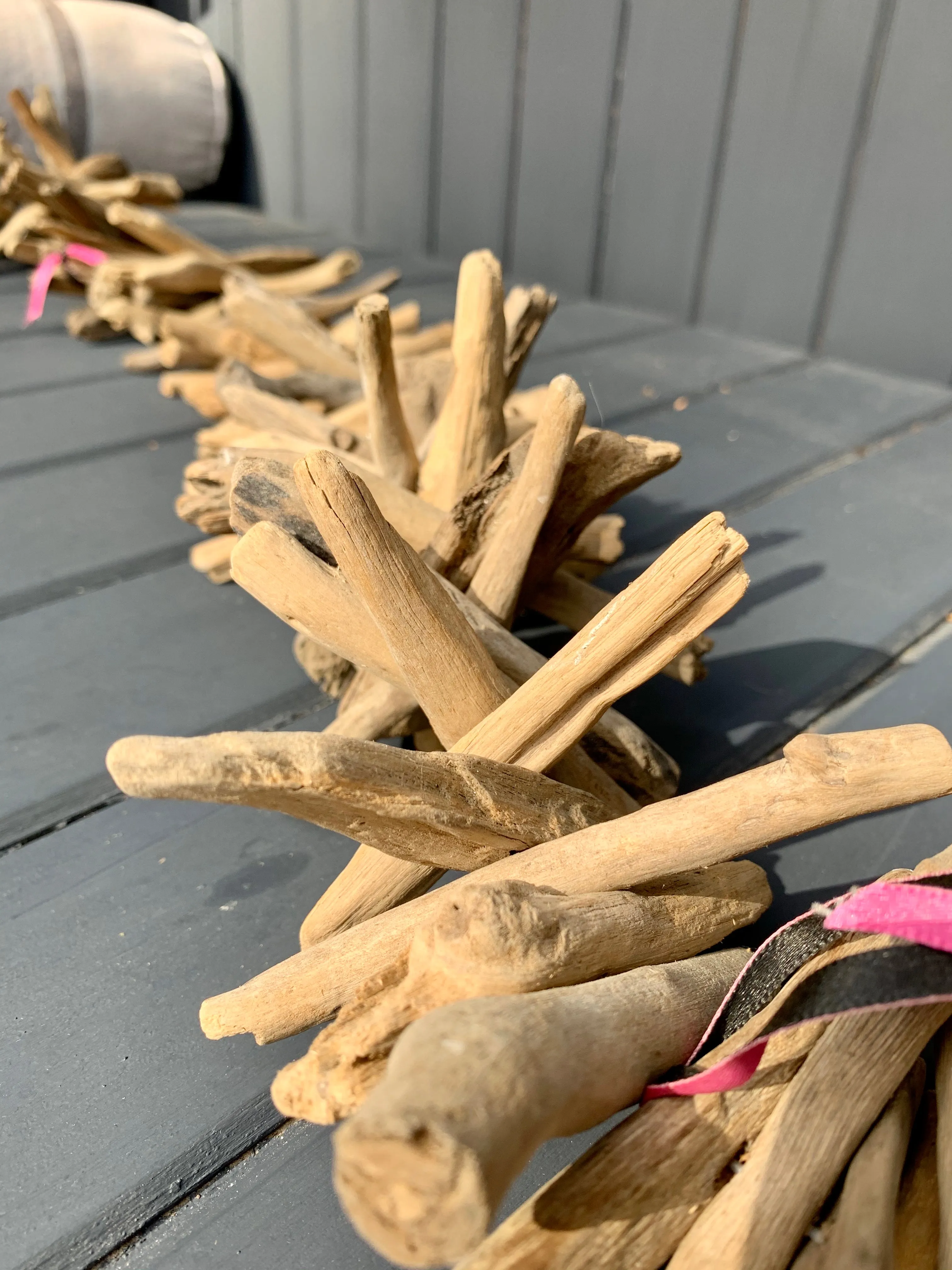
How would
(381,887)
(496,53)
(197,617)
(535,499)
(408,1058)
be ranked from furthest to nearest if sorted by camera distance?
(496,53) → (197,617) → (535,499) → (381,887) → (408,1058)

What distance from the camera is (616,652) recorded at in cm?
52

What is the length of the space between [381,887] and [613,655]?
0.58 ft

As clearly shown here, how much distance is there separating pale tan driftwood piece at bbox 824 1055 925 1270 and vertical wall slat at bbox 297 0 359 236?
8.41 ft

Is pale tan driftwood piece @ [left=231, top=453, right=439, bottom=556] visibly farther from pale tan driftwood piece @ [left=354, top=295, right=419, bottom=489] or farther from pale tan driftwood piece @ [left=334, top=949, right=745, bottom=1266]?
pale tan driftwood piece @ [left=334, top=949, right=745, bottom=1266]

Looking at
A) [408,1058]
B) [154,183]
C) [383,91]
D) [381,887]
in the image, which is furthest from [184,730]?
[383,91]

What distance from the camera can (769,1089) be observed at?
40 centimetres

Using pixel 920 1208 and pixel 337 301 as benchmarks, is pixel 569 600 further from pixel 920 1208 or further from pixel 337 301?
pixel 337 301

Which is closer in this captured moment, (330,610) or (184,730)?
(330,610)

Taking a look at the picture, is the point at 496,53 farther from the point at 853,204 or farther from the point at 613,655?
the point at 613,655

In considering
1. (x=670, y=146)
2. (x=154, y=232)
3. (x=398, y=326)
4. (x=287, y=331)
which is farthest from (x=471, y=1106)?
(x=670, y=146)

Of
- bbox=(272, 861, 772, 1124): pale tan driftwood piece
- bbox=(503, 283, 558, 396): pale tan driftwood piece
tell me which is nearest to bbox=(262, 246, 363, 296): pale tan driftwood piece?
bbox=(503, 283, 558, 396): pale tan driftwood piece

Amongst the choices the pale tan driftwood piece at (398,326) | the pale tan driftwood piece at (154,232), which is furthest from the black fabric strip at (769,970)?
the pale tan driftwood piece at (154,232)

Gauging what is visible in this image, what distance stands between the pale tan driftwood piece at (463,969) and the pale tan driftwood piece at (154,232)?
1.42 m

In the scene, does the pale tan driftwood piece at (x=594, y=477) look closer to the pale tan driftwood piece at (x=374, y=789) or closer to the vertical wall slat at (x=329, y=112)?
the pale tan driftwood piece at (x=374, y=789)
